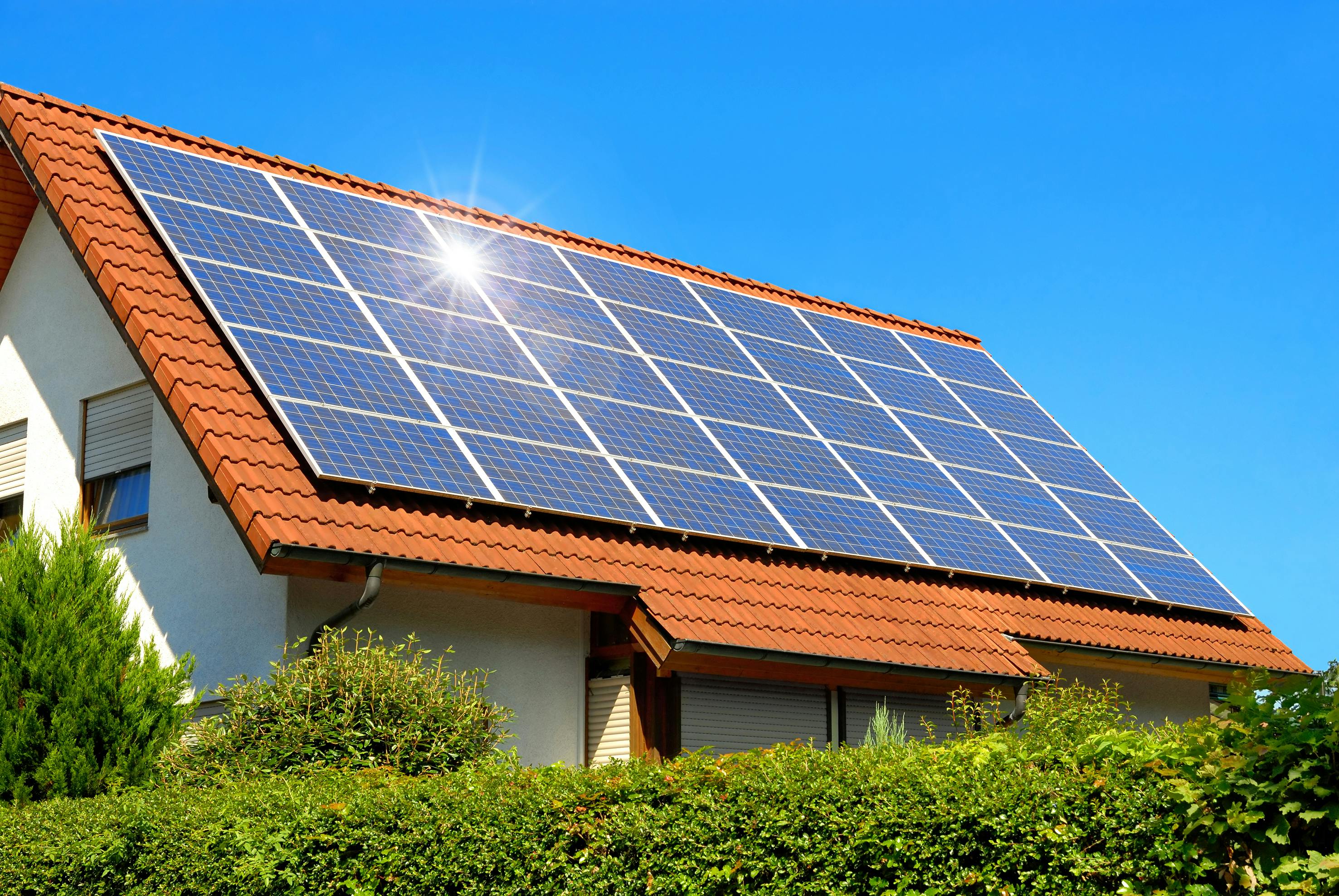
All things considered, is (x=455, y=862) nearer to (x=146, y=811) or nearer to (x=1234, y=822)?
(x=146, y=811)

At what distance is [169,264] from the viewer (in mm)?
15430

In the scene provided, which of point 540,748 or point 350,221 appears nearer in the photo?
point 540,748

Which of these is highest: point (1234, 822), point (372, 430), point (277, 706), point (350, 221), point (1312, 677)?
point (350, 221)

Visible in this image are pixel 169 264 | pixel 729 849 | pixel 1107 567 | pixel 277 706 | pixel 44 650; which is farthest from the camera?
pixel 1107 567

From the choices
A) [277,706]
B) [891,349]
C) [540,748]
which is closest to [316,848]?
[277,706]

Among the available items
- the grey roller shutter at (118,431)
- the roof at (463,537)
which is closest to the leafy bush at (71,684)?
the roof at (463,537)

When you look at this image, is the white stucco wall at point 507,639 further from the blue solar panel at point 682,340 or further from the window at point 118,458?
the blue solar panel at point 682,340

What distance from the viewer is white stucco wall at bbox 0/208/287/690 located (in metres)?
14.1

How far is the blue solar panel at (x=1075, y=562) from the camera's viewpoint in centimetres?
1808

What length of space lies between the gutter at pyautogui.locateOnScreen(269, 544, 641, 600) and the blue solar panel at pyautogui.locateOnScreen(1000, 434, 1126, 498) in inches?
349

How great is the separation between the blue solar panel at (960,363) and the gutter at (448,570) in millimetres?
10262

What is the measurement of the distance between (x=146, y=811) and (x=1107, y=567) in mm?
12610

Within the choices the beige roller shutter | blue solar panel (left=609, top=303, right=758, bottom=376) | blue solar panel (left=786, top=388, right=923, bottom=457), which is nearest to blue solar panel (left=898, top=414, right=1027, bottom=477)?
blue solar panel (left=786, top=388, right=923, bottom=457)

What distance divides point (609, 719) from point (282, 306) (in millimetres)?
5368
